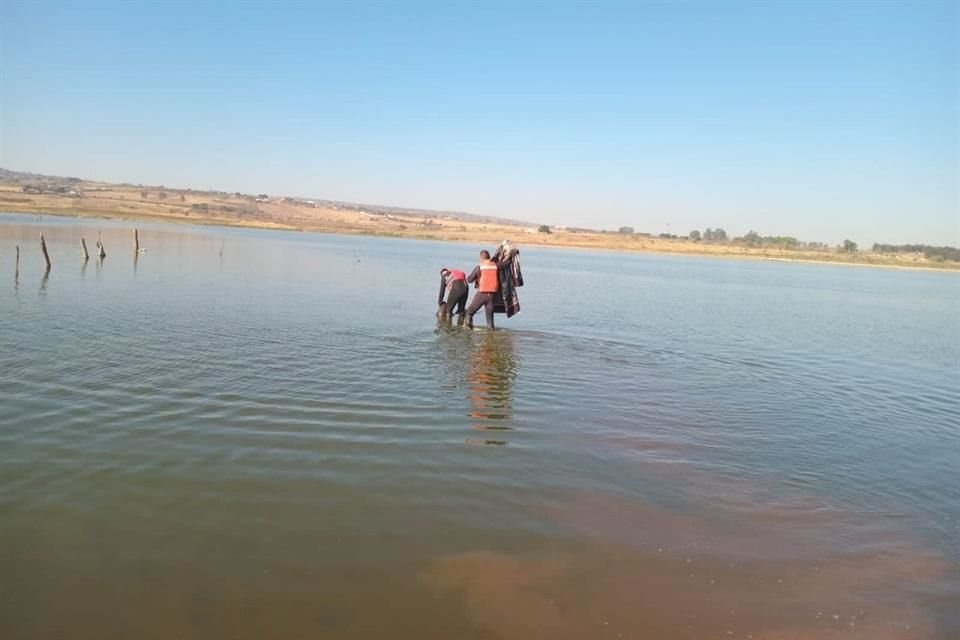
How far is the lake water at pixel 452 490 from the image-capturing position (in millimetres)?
4961

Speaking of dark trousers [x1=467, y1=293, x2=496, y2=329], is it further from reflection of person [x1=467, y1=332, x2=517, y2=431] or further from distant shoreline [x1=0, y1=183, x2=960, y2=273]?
distant shoreline [x1=0, y1=183, x2=960, y2=273]

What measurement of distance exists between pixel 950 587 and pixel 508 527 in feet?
12.6

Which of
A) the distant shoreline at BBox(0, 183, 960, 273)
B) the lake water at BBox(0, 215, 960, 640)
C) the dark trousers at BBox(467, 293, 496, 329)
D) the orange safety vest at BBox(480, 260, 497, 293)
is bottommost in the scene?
the lake water at BBox(0, 215, 960, 640)

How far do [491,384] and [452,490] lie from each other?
5045 mm

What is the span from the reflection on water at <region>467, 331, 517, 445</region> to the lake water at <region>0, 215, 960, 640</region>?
8 centimetres

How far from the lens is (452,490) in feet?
23.4

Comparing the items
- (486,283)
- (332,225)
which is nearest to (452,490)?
(486,283)

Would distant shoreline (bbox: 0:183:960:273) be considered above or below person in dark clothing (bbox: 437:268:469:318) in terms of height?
above

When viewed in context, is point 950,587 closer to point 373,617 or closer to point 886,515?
point 886,515

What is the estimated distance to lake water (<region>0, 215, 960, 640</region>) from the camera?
195 inches

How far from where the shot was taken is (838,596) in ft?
17.8

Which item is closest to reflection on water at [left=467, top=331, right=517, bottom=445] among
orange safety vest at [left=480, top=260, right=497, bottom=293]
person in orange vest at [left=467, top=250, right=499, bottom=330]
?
person in orange vest at [left=467, top=250, right=499, bottom=330]

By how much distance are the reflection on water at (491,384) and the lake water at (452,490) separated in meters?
0.08

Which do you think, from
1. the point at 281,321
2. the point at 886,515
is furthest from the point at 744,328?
the point at 886,515
